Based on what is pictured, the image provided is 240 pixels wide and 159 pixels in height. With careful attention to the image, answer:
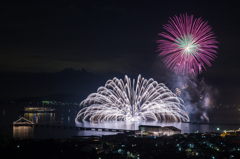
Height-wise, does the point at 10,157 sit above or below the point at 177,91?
below

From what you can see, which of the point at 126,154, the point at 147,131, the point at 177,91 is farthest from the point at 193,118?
the point at 126,154

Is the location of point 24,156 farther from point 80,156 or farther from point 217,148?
point 217,148

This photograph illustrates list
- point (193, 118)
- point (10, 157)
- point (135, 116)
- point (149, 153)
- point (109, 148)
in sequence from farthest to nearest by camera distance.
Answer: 1. point (193, 118)
2. point (135, 116)
3. point (109, 148)
4. point (149, 153)
5. point (10, 157)

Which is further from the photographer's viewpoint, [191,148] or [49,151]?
[191,148]

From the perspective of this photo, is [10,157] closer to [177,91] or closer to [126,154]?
[126,154]

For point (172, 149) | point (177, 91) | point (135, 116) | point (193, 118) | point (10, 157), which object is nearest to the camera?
point (10, 157)

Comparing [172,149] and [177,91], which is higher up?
[177,91]

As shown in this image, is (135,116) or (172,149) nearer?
(172,149)

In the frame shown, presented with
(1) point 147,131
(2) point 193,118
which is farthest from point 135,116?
(2) point 193,118

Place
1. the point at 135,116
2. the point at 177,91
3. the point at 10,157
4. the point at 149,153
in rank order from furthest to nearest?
the point at 177,91, the point at 135,116, the point at 149,153, the point at 10,157
